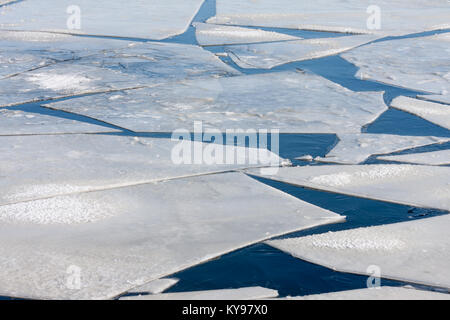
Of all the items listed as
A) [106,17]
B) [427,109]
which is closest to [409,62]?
[427,109]

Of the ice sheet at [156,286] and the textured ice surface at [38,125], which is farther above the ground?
the textured ice surface at [38,125]

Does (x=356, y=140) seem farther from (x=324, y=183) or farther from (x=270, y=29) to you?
(x=270, y=29)

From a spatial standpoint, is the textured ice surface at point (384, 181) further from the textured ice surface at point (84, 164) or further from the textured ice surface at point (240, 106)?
the textured ice surface at point (240, 106)

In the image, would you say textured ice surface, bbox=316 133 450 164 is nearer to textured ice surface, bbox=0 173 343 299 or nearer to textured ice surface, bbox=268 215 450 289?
textured ice surface, bbox=0 173 343 299

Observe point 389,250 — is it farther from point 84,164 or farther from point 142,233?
point 84,164

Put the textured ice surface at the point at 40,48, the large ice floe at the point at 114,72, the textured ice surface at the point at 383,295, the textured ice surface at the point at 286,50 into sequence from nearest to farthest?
the textured ice surface at the point at 383,295
the large ice floe at the point at 114,72
the textured ice surface at the point at 40,48
the textured ice surface at the point at 286,50

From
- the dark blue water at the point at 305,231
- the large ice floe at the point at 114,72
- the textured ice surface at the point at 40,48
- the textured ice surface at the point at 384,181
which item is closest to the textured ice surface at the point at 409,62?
the dark blue water at the point at 305,231
